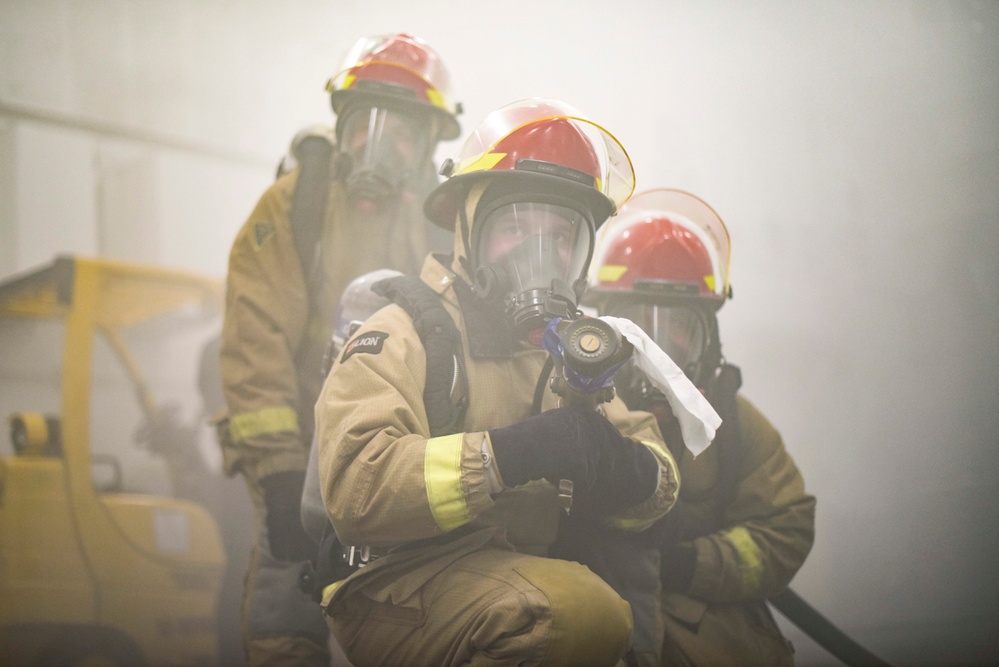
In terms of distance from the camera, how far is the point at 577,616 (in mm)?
1282

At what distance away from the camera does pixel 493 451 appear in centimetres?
128

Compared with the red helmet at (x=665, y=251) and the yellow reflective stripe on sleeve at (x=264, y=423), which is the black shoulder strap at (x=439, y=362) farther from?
the red helmet at (x=665, y=251)

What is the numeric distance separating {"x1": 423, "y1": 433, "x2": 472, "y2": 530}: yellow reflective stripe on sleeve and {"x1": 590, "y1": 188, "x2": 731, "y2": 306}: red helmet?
1.05 meters

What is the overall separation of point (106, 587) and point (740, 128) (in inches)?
129

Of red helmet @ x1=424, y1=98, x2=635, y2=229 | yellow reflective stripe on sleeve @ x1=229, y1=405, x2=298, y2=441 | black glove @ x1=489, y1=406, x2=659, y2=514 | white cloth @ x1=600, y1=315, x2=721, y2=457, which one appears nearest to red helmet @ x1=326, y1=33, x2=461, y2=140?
red helmet @ x1=424, y1=98, x2=635, y2=229

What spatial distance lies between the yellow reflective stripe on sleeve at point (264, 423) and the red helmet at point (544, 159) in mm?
688

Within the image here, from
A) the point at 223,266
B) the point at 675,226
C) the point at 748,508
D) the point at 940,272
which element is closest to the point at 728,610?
the point at 748,508

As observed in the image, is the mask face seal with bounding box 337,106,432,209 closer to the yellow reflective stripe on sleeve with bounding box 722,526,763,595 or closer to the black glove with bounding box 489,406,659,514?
the black glove with bounding box 489,406,659,514

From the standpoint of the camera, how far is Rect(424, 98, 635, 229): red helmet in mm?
1663

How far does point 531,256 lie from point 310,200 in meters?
0.93

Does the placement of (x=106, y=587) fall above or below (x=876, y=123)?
below

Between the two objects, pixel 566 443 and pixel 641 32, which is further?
pixel 641 32

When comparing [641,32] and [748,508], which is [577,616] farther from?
[641,32]

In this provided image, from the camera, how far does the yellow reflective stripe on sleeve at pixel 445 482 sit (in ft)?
4.13
